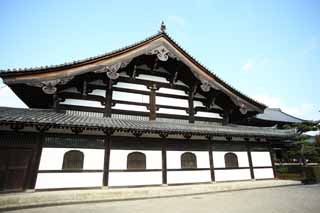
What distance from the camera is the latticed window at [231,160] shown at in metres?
10.8

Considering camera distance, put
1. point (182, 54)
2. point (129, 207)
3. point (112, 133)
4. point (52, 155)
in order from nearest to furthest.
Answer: point (129, 207) → point (52, 155) → point (112, 133) → point (182, 54)

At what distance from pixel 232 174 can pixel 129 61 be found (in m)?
8.42

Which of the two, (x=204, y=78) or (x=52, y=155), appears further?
(x=204, y=78)

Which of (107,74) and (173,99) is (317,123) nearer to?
(173,99)

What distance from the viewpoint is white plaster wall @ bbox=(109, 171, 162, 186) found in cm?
836

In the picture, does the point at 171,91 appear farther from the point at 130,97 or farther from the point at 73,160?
the point at 73,160

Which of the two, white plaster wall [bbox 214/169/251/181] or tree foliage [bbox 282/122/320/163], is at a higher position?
tree foliage [bbox 282/122/320/163]

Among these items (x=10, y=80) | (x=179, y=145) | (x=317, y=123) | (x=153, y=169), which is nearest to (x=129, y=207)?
(x=153, y=169)

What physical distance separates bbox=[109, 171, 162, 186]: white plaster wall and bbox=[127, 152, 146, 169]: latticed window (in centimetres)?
31

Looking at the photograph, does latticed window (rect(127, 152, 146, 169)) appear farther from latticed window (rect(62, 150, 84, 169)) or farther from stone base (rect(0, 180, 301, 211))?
latticed window (rect(62, 150, 84, 169))

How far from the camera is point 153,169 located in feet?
30.0

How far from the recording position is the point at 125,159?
8773 millimetres

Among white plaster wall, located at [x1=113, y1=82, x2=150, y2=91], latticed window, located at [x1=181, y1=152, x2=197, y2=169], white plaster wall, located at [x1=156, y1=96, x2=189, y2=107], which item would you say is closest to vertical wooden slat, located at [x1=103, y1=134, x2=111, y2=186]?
white plaster wall, located at [x1=113, y1=82, x2=150, y2=91]

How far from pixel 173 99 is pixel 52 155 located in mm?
6812
